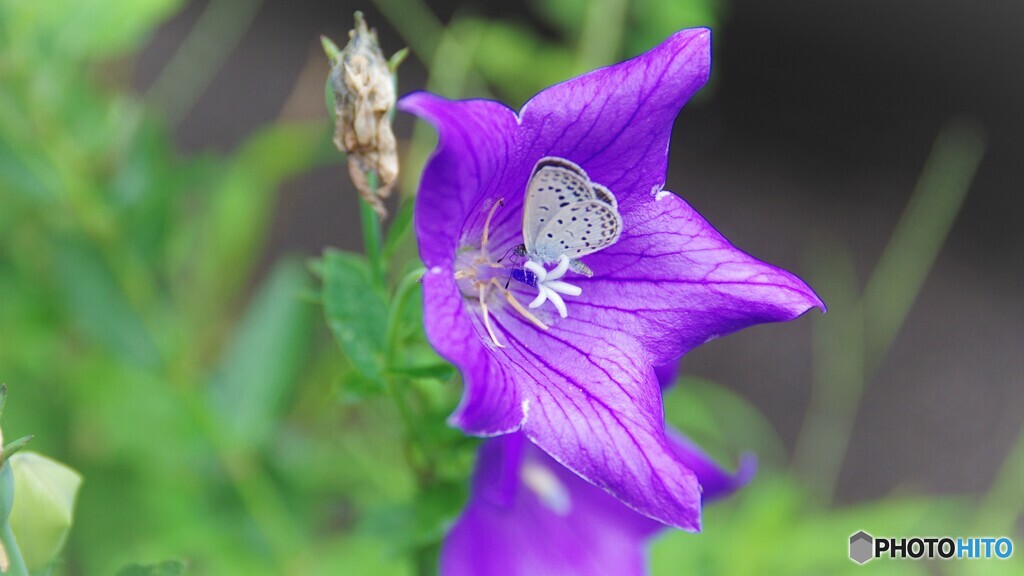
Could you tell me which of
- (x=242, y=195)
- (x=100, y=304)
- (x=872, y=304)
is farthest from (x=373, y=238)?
(x=872, y=304)

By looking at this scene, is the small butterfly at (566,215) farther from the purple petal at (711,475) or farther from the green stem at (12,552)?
the green stem at (12,552)

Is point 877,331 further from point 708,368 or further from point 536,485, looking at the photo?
point 536,485

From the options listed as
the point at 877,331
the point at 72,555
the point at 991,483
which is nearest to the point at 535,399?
the point at 72,555

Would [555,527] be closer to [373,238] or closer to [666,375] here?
[666,375]

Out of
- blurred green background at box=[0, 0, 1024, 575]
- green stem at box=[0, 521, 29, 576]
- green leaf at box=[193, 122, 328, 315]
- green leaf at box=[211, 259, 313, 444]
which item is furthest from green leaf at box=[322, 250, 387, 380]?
green leaf at box=[193, 122, 328, 315]

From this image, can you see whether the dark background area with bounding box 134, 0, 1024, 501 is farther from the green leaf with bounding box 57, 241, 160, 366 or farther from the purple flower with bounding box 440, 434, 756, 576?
the purple flower with bounding box 440, 434, 756, 576

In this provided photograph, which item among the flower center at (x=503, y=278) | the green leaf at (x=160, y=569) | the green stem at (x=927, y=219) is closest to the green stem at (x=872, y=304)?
the green stem at (x=927, y=219)
